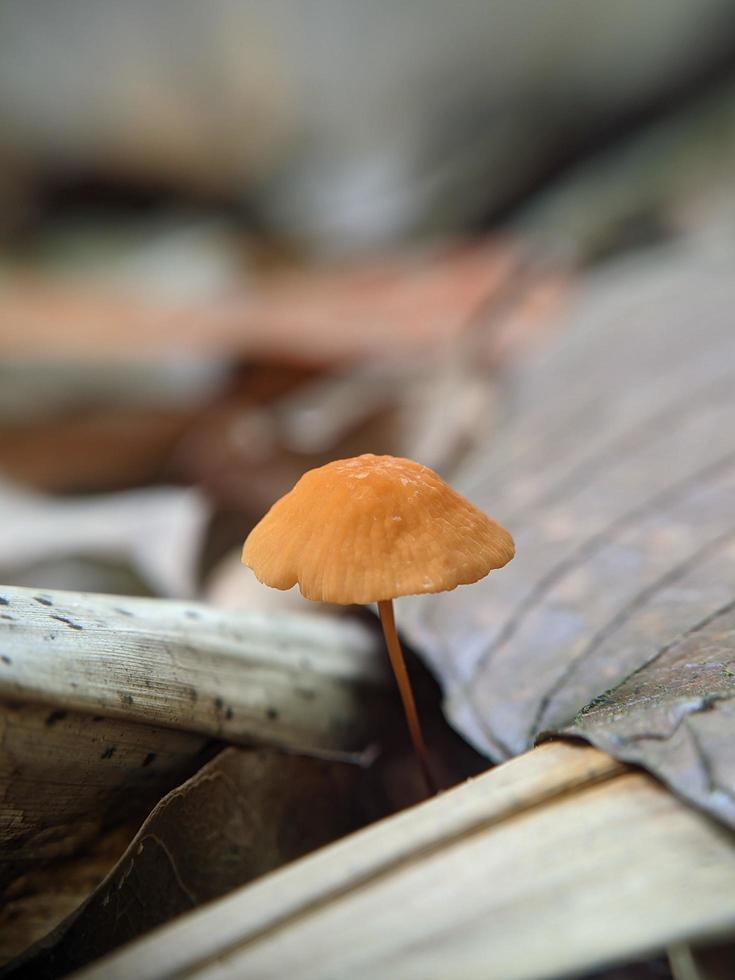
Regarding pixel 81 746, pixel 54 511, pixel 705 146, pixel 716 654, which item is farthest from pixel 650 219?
pixel 81 746

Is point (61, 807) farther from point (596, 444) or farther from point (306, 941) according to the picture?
point (596, 444)

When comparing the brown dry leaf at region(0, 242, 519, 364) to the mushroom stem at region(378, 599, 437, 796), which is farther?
the brown dry leaf at region(0, 242, 519, 364)

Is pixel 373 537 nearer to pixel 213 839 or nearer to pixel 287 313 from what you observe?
pixel 213 839

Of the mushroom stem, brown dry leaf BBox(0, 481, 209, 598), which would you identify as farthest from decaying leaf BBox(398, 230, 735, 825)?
brown dry leaf BBox(0, 481, 209, 598)

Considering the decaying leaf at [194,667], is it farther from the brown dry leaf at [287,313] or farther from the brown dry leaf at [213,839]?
the brown dry leaf at [287,313]

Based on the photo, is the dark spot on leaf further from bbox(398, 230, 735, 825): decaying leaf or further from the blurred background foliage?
the blurred background foliage

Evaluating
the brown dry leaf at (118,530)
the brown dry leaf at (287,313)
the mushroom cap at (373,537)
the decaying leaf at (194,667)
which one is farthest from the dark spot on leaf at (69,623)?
the brown dry leaf at (287,313)

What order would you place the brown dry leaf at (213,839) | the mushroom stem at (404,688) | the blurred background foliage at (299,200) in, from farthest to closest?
the blurred background foliage at (299,200) < the mushroom stem at (404,688) < the brown dry leaf at (213,839)

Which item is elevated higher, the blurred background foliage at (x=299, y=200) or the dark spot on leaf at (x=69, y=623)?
the blurred background foliage at (x=299, y=200)
